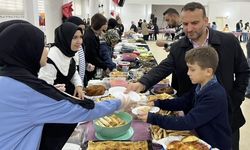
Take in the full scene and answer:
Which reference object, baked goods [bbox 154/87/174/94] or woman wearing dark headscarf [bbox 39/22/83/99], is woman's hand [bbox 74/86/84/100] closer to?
woman wearing dark headscarf [bbox 39/22/83/99]

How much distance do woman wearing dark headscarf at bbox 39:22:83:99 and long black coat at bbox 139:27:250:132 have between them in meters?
0.67

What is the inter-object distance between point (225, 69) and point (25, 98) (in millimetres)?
1468

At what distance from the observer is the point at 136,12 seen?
802 inches

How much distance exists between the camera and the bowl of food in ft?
5.33

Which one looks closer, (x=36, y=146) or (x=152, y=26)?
(x=36, y=146)

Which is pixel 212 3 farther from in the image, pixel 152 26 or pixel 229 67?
pixel 229 67

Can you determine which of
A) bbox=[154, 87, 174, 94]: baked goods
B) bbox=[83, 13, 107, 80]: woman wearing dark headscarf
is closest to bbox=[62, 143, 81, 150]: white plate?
bbox=[154, 87, 174, 94]: baked goods

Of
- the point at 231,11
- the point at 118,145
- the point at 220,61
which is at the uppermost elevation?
the point at 231,11

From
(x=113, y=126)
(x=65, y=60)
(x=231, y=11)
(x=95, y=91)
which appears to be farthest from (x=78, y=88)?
(x=231, y=11)

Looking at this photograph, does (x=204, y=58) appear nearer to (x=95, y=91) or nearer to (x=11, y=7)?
(x=95, y=91)

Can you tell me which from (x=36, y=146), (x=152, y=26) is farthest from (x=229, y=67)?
(x=152, y=26)

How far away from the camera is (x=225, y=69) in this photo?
2031 mm

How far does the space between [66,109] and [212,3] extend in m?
18.4

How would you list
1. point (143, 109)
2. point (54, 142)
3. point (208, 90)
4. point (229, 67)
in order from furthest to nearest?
point (229, 67) → point (143, 109) → point (208, 90) → point (54, 142)
